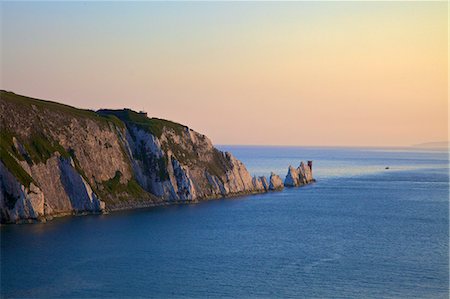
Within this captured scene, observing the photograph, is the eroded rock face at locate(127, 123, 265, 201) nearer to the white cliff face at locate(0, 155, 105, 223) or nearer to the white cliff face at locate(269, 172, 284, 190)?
the white cliff face at locate(269, 172, 284, 190)

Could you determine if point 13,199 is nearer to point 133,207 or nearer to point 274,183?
point 133,207

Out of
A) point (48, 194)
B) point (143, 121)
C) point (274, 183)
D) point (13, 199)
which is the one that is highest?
point (143, 121)

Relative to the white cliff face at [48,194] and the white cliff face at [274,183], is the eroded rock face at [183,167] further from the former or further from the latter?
the white cliff face at [48,194]

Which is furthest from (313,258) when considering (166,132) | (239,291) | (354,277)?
(166,132)

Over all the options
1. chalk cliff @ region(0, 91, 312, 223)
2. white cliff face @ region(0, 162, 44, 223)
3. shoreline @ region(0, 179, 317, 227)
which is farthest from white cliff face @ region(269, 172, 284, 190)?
white cliff face @ region(0, 162, 44, 223)

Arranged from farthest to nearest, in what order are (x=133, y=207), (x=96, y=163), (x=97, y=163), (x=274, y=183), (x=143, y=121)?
(x=274, y=183), (x=143, y=121), (x=97, y=163), (x=96, y=163), (x=133, y=207)

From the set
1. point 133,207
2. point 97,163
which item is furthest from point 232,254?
point 97,163

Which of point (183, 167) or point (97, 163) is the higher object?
point (97, 163)

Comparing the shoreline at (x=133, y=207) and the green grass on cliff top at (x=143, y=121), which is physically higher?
the green grass on cliff top at (x=143, y=121)

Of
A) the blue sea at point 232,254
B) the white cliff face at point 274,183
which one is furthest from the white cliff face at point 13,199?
the white cliff face at point 274,183
